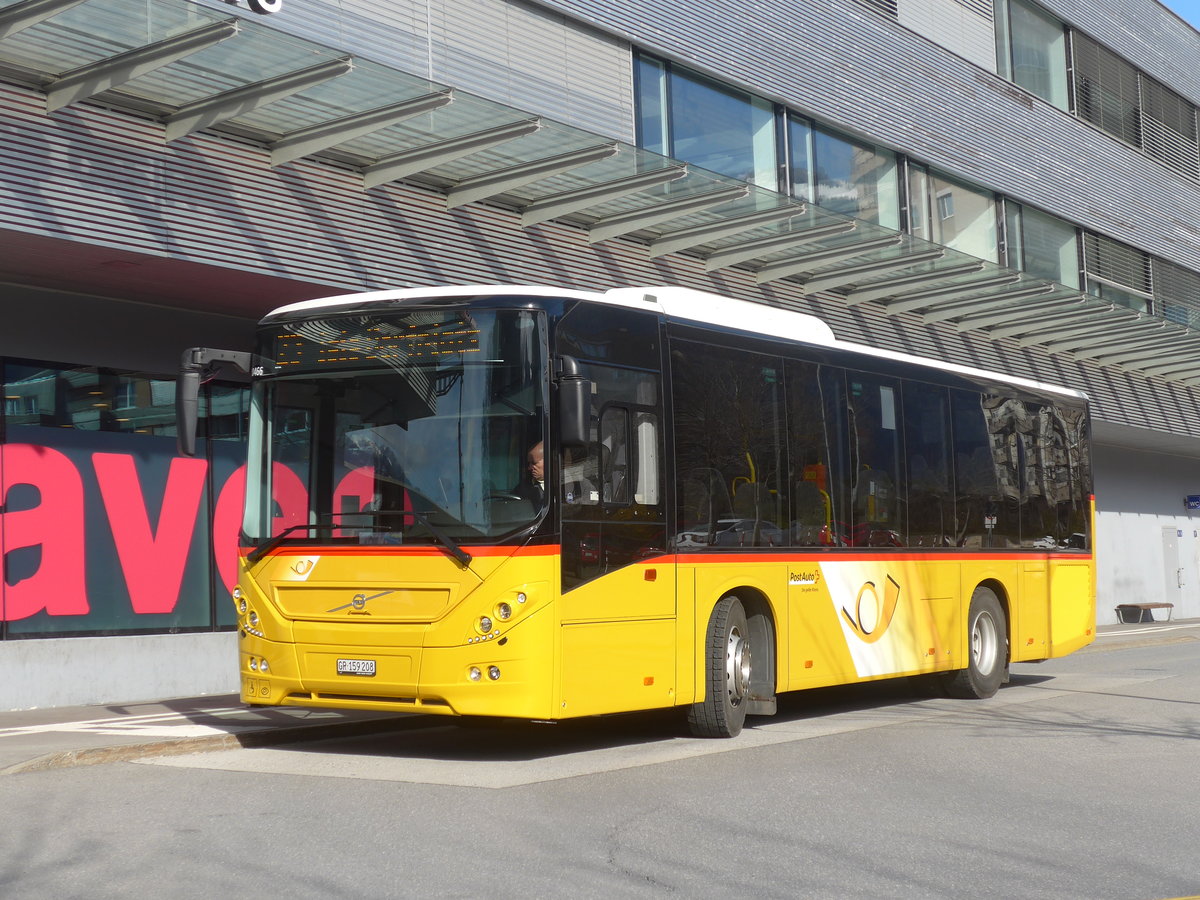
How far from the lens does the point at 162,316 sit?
1541cm

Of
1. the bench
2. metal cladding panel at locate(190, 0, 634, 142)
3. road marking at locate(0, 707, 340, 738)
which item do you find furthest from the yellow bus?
the bench

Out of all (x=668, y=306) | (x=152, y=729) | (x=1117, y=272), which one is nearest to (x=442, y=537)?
(x=668, y=306)

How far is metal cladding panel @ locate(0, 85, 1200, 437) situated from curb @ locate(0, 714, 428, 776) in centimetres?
437

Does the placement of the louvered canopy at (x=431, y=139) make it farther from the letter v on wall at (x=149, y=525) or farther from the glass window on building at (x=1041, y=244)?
the glass window on building at (x=1041, y=244)

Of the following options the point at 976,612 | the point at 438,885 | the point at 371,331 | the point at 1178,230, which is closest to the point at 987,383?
the point at 976,612

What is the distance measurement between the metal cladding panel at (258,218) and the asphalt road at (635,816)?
15.5ft

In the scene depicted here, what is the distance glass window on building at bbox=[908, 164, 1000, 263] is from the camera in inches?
1005

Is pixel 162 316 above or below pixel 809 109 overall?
below

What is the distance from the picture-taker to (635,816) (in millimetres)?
7641

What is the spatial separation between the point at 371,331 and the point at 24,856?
436 cm

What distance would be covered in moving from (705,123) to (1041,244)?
36.2 ft

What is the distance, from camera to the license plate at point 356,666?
9.62m

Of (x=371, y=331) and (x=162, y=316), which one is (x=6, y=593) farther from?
(x=371, y=331)

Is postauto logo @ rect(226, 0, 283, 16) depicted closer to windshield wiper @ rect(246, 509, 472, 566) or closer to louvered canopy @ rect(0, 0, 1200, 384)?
louvered canopy @ rect(0, 0, 1200, 384)
